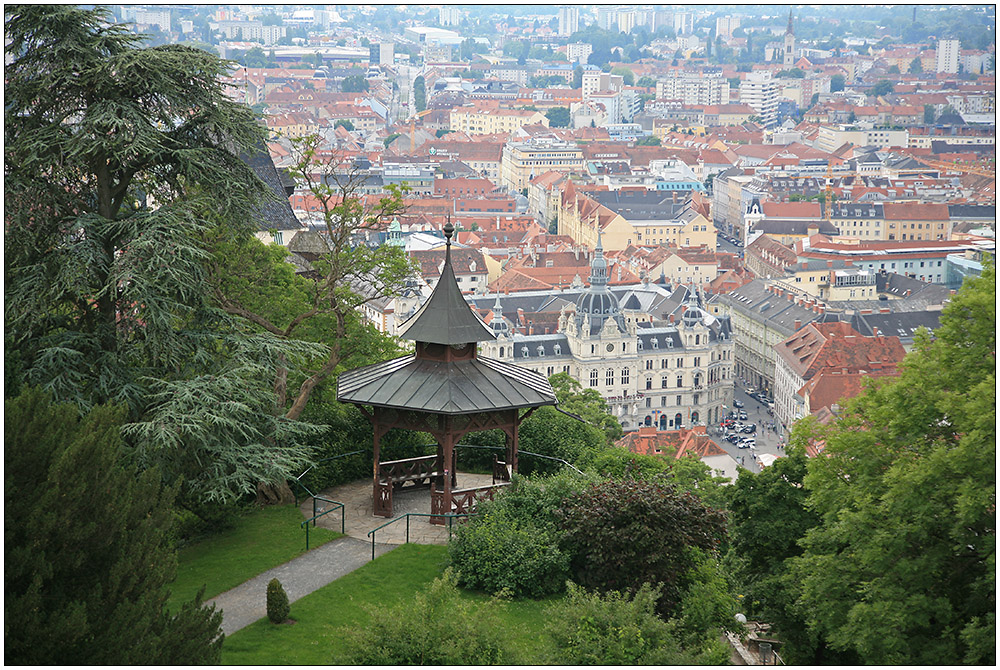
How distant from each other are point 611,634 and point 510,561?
13.6ft

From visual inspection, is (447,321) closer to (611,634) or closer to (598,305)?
(611,634)

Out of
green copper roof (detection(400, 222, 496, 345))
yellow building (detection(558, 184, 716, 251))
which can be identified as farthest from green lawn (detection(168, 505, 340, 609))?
yellow building (detection(558, 184, 716, 251))

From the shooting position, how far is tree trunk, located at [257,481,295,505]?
23266 mm

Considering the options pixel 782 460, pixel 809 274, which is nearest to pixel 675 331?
pixel 809 274

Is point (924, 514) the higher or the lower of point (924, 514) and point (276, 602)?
the higher

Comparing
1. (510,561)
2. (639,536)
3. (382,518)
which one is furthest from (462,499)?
(639,536)

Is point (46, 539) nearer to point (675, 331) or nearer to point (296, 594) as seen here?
point (296, 594)

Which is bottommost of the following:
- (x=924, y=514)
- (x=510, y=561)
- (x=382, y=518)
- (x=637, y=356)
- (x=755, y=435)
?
(x=755, y=435)

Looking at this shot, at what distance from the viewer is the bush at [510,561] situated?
1920 cm

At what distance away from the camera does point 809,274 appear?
127 metres

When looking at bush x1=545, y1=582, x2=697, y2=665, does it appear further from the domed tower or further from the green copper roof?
the domed tower

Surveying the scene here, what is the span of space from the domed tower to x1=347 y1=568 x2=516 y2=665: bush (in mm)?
91597

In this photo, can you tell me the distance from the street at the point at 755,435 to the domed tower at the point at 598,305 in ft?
43.7

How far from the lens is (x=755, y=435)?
333ft
